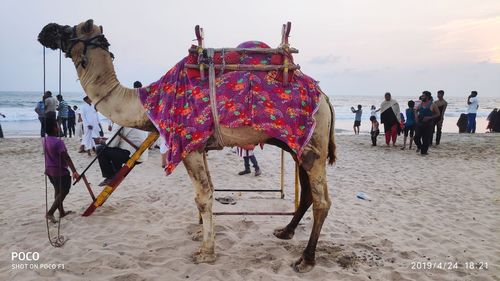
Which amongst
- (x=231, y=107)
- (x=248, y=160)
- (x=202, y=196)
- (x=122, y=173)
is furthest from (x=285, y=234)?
(x=248, y=160)

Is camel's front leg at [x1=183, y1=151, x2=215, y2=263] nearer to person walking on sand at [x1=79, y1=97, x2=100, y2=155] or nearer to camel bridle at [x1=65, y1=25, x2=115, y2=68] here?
A: camel bridle at [x1=65, y1=25, x2=115, y2=68]

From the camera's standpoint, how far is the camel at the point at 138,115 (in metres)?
3.71

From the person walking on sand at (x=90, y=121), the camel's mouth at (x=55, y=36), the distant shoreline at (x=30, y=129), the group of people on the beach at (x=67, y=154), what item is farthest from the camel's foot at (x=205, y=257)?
the distant shoreline at (x=30, y=129)

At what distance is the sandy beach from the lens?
12.5 feet

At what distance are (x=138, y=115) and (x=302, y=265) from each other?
2335 millimetres

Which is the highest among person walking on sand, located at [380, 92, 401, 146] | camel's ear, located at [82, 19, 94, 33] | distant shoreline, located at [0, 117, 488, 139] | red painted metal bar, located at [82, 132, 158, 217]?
camel's ear, located at [82, 19, 94, 33]

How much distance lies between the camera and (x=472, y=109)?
56.7ft

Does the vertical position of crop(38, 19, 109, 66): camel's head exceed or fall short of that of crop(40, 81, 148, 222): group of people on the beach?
it exceeds it

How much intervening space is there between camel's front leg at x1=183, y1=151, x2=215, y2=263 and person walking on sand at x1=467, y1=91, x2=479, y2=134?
1564cm

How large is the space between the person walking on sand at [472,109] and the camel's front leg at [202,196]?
15.6 m

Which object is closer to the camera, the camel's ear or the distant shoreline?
the camel's ear

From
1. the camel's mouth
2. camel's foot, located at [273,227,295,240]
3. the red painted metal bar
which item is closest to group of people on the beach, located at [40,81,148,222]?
the red painted metal bar

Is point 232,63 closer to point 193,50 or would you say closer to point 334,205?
point 193,50

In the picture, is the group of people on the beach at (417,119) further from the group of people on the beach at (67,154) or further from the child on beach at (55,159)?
the child on beach at (55,159)
